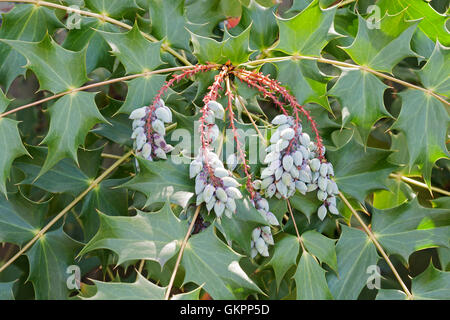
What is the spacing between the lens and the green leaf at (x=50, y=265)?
88cm

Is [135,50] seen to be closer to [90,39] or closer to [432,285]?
[90,39]

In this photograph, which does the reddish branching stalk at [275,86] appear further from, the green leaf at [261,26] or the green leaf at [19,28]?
the green leaf at [19,28]

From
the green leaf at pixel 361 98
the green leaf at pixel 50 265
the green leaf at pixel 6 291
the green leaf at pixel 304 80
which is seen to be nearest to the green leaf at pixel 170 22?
the green leaf at pixel 304 80

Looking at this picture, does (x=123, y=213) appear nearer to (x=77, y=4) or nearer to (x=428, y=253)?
(x=77, y=4)

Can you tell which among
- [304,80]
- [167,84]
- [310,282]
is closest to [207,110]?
[167,84]

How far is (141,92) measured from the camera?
0.84 metres

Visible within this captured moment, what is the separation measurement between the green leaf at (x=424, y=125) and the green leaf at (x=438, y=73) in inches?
Answer: 0.9

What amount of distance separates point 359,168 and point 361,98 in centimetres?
13

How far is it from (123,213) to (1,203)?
0.22 m

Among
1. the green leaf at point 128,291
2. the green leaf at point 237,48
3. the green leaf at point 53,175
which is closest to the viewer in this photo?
the green leaf at point 128,291
